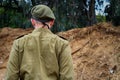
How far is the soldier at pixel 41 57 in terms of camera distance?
11.5 ft

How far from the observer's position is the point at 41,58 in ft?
11.5

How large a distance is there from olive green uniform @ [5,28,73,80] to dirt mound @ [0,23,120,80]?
3124mm

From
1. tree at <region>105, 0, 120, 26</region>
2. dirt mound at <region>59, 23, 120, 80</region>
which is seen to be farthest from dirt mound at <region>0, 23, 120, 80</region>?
tree at <region>105, 0, 120, 26</region>

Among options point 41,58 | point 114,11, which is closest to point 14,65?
point 41,58

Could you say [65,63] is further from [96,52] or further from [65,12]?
[65,12]

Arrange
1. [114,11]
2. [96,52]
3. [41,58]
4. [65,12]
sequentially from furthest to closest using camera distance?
[65,12] < [114,11] < [96,52] < [41,58]

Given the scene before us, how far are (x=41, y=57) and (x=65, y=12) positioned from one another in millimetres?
5277

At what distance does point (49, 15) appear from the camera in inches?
141

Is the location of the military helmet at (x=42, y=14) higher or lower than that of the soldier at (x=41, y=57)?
higher

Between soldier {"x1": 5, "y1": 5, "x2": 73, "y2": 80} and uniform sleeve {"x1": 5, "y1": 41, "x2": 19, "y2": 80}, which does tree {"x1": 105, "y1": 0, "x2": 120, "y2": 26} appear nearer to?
soldier {"x1": 5, "y1": 5, "x2": 73, "y2": 80}

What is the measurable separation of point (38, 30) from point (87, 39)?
13.3ft

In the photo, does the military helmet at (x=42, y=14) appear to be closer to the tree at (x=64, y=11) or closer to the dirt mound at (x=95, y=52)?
the dirt mound at (x=95, y=52)

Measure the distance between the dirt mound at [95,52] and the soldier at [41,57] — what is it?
10.3 feet

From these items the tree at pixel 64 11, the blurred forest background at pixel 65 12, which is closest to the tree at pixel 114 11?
the blurred forest background at pixel 65 12
